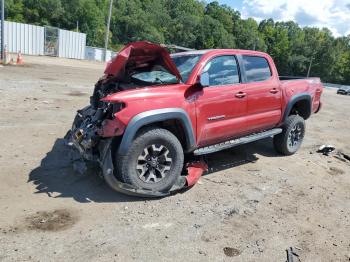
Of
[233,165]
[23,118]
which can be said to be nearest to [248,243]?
[233,165]

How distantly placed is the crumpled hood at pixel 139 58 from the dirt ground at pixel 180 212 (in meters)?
1.58

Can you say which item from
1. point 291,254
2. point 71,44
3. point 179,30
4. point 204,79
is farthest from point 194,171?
point 179,30

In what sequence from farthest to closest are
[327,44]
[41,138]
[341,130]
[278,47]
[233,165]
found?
[278,47] < [327,44] < [341,130] < [41,138] < [233,165]

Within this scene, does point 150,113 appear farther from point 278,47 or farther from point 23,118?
point 278,47

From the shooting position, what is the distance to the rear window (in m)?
6.11

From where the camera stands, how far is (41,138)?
6918mm

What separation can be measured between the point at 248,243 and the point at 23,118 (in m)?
6.06

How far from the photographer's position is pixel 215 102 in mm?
5332

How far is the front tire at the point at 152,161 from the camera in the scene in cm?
459

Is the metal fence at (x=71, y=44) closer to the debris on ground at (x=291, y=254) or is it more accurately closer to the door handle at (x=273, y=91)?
the door handle at (x=273, y=91)

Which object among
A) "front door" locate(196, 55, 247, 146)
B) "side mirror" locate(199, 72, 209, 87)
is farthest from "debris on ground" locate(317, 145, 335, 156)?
"side mirror" locate(199, 72, 209, 87)

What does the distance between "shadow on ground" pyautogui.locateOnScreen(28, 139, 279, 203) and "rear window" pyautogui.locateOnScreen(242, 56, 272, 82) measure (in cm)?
148

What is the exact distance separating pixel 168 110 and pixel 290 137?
3395mm

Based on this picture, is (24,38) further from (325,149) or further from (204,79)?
(204,79)
